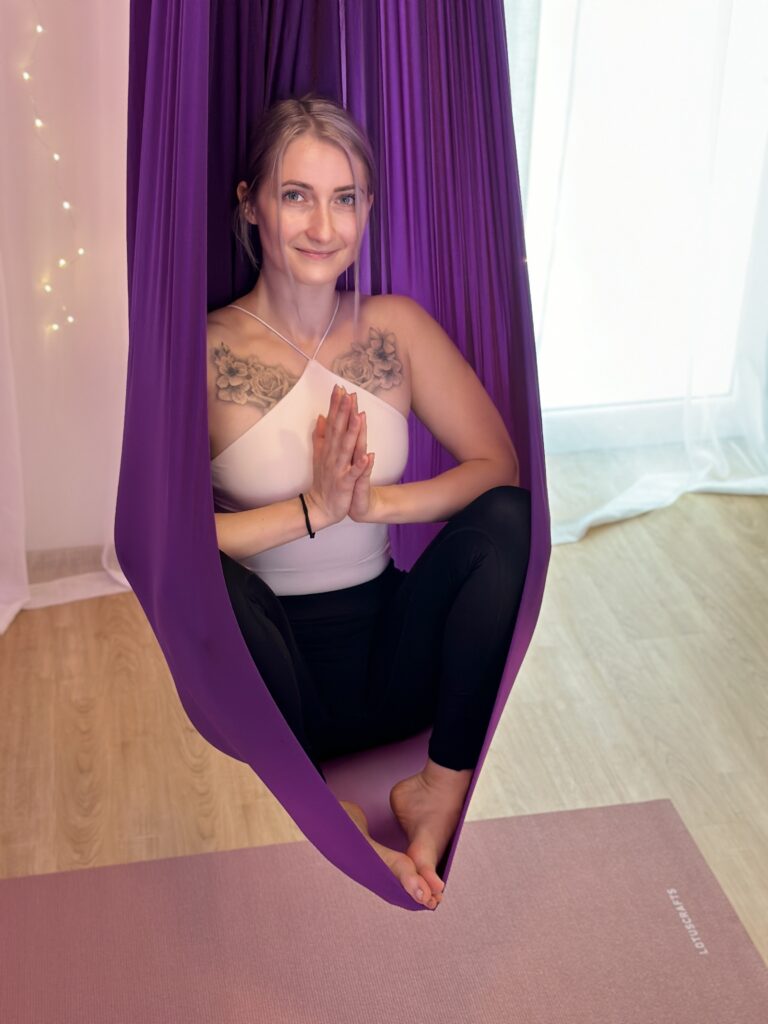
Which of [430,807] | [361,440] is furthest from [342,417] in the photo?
[430,807]

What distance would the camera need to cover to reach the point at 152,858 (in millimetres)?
2104

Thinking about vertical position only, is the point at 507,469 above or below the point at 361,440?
below

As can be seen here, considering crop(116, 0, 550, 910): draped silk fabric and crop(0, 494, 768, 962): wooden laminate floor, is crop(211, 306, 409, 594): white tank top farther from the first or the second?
crop(0, 494, 768, 962): wooden laminate floor

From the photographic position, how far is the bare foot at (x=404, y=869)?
1.57 m

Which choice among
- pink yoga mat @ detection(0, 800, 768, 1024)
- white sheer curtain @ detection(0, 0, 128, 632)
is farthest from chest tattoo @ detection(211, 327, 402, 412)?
white sheer curtain @ detection(0, 0, 128, 632)

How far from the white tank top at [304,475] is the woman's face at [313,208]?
5.3 inches

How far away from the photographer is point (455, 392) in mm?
1837

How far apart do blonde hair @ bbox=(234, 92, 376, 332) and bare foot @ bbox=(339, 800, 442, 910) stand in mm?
694

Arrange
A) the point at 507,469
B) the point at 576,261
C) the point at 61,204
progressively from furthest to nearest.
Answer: the point at 576,261
the point at 61,204
the point at 507,469

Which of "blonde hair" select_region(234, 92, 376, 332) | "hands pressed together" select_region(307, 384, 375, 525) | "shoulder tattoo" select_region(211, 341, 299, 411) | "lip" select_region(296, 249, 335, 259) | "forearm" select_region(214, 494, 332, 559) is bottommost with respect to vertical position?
"forearm" select_region(214, 494, 332, 559)

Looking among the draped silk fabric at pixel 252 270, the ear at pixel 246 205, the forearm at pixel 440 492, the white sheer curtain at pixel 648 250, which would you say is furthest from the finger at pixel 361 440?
the white sheer curtain at pixel 648 250

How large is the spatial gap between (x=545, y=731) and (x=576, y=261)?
1.21 metres

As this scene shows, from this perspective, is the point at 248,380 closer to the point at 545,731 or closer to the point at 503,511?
the point at 503,511

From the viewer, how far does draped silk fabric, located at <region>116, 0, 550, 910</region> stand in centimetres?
146
